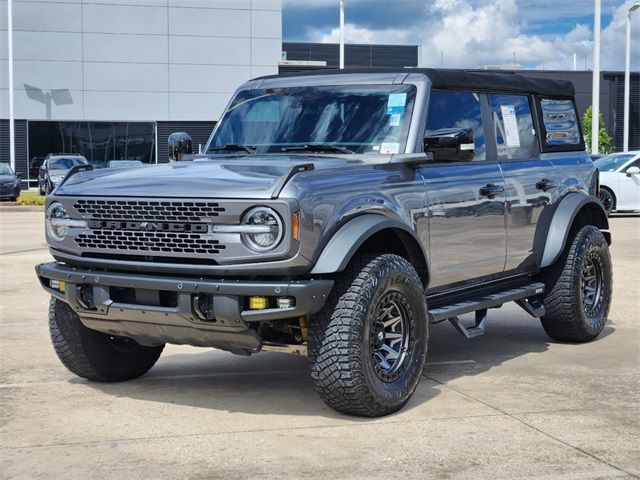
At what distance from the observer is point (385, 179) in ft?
20.0

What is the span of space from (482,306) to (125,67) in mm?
40076

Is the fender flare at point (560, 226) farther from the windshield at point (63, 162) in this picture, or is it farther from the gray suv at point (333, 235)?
the windshield at point (63, 162)

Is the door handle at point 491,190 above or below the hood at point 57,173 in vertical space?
above

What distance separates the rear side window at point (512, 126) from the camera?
759 centimetres

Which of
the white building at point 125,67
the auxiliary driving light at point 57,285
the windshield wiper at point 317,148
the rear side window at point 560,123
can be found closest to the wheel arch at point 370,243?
the windshield wiper at point 317,148

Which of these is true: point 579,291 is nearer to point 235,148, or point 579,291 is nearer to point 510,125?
point 510,125

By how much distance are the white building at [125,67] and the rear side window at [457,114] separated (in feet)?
129

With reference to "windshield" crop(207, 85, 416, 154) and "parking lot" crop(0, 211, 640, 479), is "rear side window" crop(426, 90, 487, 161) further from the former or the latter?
"parking lot" crop(0, 211, 640, 479)

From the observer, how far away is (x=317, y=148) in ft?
21.8

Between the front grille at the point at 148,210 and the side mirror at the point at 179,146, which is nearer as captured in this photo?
the front grille at the point at 148,210

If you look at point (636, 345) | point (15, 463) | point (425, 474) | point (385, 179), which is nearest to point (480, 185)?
point (385, 179)

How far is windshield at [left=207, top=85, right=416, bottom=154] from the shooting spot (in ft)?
21.7

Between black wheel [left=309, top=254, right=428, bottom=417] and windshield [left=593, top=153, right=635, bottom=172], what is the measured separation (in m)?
18.4

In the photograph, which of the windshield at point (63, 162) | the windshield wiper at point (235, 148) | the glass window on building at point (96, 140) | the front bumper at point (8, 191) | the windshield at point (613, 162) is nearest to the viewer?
the windshield wiper at point (235, 148)
